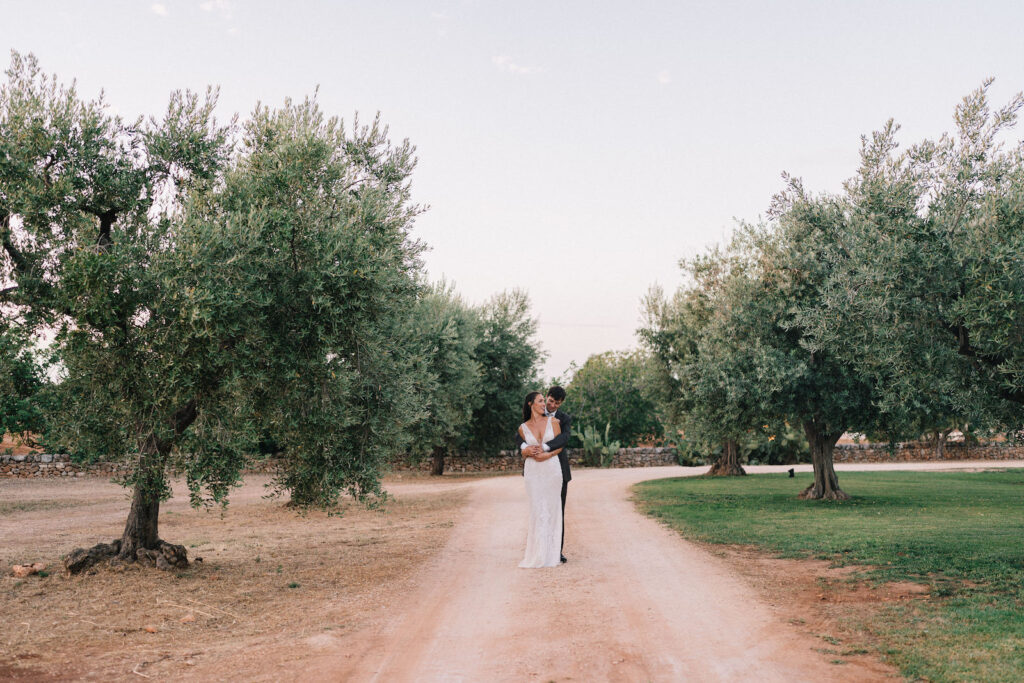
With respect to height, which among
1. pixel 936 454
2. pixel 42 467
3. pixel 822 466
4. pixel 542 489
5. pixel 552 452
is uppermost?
pixel 552 452

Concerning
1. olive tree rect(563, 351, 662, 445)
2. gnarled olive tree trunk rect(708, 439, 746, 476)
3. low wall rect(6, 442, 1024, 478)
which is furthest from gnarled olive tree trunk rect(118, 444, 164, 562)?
olive tree rect(563, 351, 662, 445)

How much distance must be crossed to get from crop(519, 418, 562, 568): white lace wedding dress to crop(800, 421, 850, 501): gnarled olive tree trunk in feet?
43.7

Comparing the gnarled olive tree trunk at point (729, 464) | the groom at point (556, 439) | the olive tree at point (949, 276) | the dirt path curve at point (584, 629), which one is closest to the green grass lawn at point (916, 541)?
the dirt path curve at point (584, 629)

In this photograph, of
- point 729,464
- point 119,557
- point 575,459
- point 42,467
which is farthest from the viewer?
point 575,459

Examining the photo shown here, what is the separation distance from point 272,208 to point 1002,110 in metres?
9.99

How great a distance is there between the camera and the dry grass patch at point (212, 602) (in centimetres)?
669

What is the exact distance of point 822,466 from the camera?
872 inches

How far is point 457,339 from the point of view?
3216cm

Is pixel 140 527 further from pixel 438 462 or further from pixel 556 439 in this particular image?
pixel 438 462

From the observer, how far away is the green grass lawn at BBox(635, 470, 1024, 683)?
6.57 metres

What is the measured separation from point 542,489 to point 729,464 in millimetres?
27734

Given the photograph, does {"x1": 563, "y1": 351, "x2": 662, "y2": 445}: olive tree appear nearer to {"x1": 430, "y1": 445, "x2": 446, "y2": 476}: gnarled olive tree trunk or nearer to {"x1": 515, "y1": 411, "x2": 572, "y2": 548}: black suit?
{"x1": 430, "y1": 445, "x2": 446, "y2": 476}: gnarled olive tree trunk

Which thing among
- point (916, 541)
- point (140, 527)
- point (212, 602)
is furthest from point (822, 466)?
point (140, 527)

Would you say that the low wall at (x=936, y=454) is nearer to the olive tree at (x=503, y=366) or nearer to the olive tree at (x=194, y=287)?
the olive tree at (x=503, y=366)
